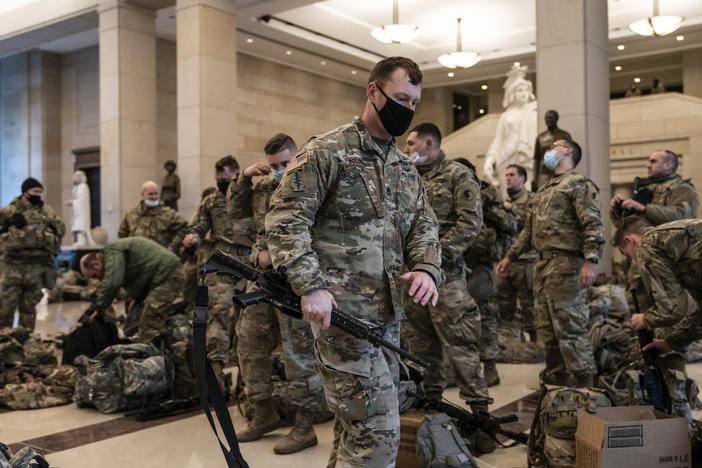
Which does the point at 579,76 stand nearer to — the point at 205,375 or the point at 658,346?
the point at 658,346

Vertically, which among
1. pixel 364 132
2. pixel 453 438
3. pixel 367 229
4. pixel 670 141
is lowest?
pixel 453 438

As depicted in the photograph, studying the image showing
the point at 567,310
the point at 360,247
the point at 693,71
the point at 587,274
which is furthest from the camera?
the point at 693,71

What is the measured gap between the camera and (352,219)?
7.45 ft

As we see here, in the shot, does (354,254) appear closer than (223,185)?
Yes

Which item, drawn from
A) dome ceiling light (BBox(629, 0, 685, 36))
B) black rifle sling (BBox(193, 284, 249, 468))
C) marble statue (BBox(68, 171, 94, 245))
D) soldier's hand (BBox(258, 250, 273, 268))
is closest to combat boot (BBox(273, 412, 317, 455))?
soldier's hand (BBox(258, 250, 273, 268))

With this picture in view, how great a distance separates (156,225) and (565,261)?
455cm

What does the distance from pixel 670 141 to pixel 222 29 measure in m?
10.3

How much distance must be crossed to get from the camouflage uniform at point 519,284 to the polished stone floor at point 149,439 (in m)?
1.64

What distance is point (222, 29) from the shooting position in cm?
1023

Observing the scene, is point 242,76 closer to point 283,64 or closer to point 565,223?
point 283,64

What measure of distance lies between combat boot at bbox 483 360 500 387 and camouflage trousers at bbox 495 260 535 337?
1.45 meters

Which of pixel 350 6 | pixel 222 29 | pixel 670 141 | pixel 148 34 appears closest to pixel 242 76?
pixel 350 6

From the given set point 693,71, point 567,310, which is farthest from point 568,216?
point 693,71

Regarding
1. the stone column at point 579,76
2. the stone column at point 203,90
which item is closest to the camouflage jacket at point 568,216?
the stone column at point 579,76
